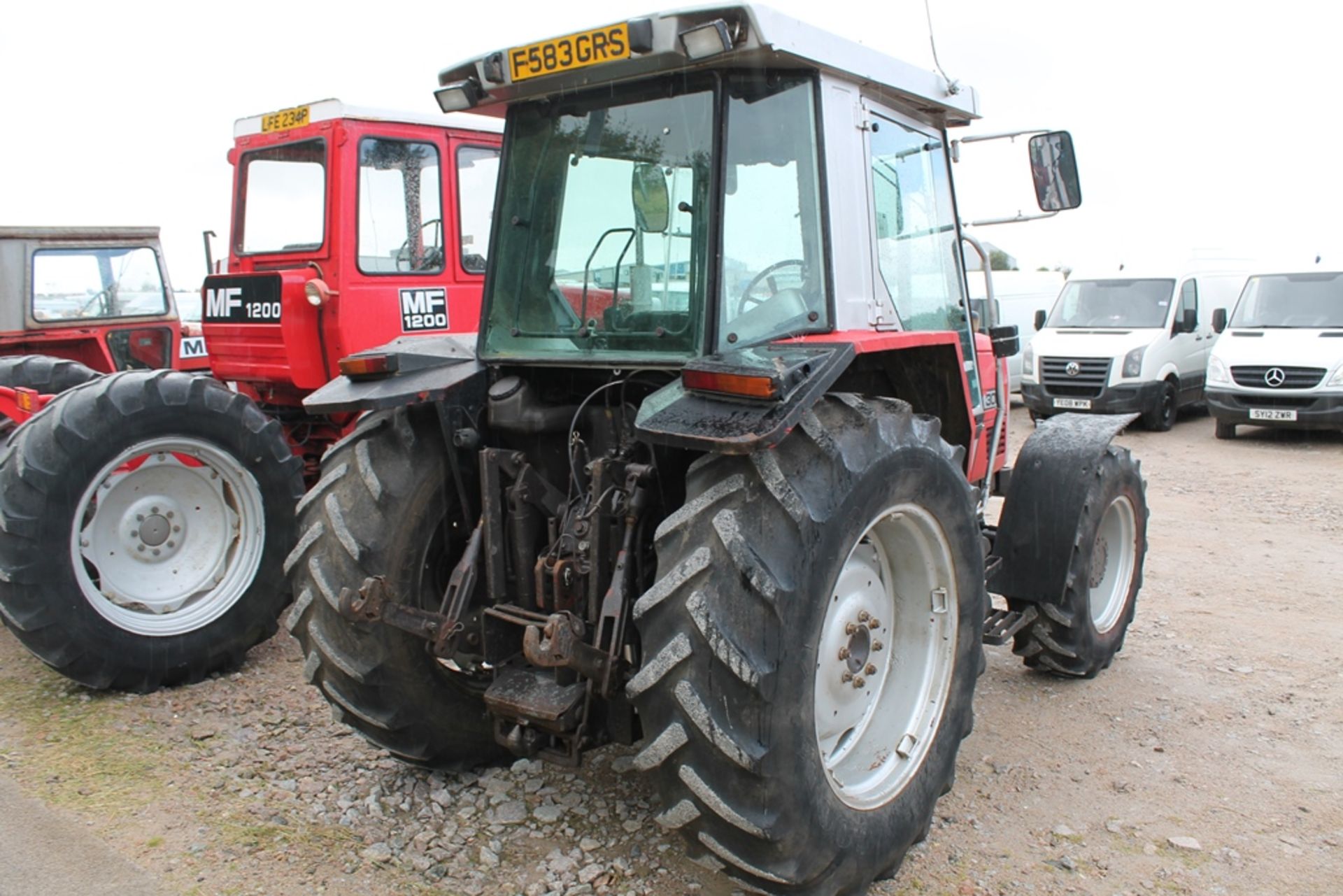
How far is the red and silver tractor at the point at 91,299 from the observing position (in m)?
6.90

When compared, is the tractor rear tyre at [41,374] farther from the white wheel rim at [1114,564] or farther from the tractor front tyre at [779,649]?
the white wheel rim at [1114,564]

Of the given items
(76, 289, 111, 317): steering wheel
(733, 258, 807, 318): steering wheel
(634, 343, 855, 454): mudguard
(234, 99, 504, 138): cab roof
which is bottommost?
(634, 343, 855, 454): mudguard

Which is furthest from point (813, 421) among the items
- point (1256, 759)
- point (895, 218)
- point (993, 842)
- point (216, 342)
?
point (216, 342)

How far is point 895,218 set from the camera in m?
3.58

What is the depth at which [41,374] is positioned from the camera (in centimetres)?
584

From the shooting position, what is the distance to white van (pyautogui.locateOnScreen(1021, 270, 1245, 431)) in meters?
12.4

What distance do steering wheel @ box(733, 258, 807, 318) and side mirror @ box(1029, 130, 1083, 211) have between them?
1250 millimetres

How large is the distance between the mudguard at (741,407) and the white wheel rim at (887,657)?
479 millimetres

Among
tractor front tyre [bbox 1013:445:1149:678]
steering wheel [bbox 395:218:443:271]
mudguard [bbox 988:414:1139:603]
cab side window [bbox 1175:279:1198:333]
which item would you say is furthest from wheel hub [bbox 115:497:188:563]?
cab side window [bbox 1175:279:1198:333]

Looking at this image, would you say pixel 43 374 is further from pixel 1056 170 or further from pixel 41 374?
pixel 1056 170

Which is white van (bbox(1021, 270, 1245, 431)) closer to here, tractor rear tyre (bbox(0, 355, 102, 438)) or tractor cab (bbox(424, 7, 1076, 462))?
tractor cab (bbox(424, 7, 1076, 462))

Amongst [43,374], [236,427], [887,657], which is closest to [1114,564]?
[887,657]

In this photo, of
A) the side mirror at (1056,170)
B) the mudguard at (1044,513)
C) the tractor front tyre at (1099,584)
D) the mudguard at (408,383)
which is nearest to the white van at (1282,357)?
the tractor front tyre at (1099,584)

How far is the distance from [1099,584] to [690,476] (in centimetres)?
280
